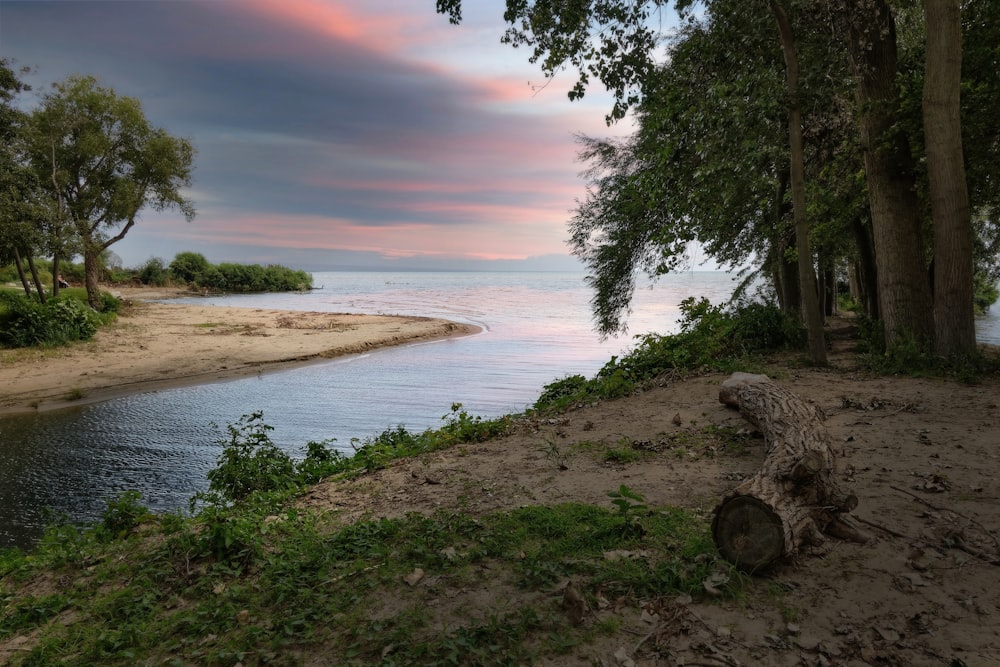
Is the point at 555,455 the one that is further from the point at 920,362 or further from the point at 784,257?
the point at 784,257

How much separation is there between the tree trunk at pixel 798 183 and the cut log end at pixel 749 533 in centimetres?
739

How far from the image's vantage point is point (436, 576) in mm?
3803

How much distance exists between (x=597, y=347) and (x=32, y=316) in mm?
19841

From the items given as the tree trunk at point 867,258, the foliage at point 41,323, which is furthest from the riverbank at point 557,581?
the foliage at point 41,323

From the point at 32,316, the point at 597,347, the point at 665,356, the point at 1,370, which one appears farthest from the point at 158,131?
the point at 665,356

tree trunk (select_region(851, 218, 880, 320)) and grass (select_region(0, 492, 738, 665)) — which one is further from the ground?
tree trunk (select_region(851, 218, 880, 320))

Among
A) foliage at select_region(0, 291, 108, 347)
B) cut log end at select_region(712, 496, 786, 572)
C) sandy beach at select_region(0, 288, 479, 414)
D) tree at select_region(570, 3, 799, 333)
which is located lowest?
cut log end at select_region(712, 496, 786, 572)

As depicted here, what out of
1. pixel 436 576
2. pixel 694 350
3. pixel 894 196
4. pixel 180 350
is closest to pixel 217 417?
pixel 180 350

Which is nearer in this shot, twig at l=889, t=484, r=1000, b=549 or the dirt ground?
the dirt ground

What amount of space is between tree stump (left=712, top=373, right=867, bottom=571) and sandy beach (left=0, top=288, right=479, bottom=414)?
14642 millimetres

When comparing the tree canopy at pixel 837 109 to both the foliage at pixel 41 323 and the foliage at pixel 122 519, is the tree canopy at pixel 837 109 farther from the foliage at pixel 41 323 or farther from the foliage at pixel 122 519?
the foliage at pixel 41 323

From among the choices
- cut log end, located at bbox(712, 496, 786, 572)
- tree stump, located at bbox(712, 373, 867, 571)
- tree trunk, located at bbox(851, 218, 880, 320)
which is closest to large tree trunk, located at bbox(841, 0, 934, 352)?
tree trunk, located at bbox(851, 218, 880, 320)

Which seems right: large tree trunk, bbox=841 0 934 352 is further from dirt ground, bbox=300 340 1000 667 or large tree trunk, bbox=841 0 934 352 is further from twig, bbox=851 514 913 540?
twig, bbox=851 514 913 540

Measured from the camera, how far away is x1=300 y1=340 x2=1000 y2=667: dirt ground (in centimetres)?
299
